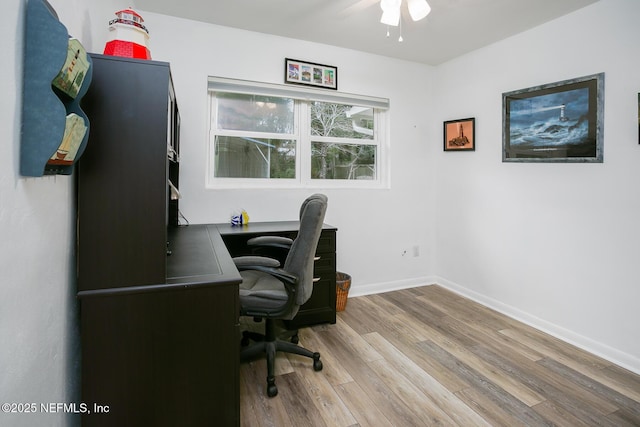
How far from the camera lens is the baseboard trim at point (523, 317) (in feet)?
7.54

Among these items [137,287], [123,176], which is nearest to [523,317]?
[137,287]

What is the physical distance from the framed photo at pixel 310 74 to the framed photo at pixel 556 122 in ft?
5.18

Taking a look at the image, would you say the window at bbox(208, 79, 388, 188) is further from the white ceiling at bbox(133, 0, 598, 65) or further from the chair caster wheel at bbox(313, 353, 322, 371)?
the chair caster wheel at bbox(313, 353, 322, 371)

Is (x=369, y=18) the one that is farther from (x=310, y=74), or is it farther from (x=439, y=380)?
(x=439, y=380)

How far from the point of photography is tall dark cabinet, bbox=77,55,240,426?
1250 millimetres

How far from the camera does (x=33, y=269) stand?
99 cm

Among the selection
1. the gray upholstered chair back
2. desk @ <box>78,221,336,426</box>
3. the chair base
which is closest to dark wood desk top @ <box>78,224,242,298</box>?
desk @ <box>78,221,336,426</box>

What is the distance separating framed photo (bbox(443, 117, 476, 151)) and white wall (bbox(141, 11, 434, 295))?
25 centimetres

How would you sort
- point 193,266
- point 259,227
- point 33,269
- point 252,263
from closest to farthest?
point 33,269 → point 193,266 → point 252,263 → point 259,227

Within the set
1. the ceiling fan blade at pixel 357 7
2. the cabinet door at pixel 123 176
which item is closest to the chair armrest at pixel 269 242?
the cabinet door at pixel 123 176

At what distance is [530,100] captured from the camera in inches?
112

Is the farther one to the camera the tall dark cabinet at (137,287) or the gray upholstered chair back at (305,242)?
the gray upholstered chair back at (305,242)

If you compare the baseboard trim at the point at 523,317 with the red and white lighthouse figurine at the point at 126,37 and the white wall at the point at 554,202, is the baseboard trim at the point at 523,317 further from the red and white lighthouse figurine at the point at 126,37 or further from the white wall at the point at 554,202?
the red and white lighthouse figurine at the point at 126,37

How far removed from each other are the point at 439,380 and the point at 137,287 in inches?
69.8
